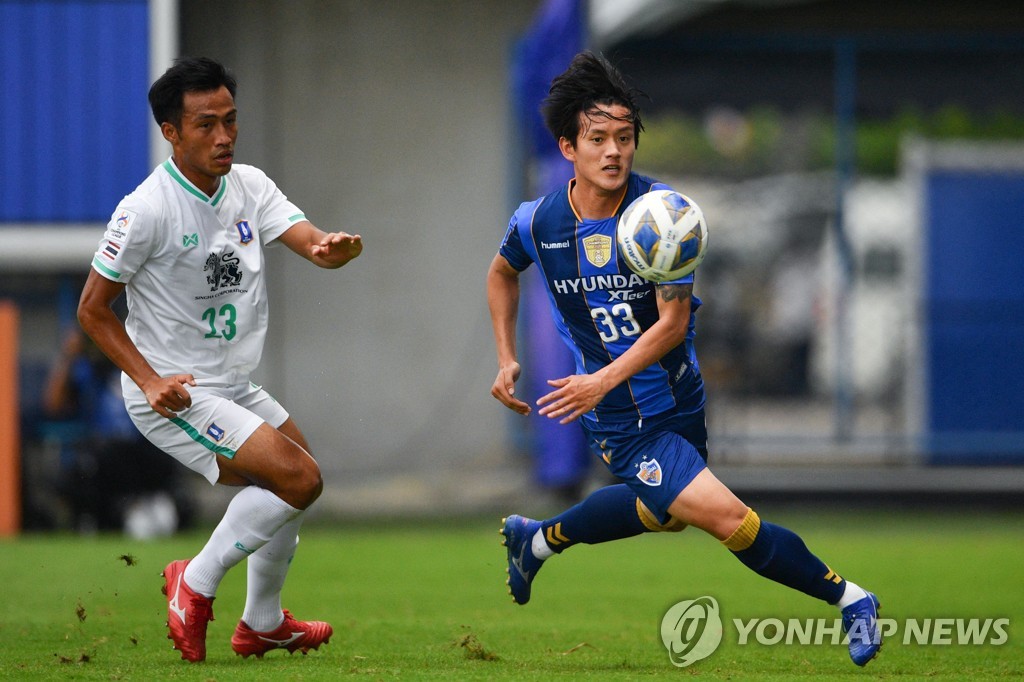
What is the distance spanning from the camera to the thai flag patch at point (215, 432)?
18.7 ft

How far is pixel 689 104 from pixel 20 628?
9337 mm

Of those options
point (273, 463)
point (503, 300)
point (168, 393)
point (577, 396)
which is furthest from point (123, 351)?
point (577, 396)

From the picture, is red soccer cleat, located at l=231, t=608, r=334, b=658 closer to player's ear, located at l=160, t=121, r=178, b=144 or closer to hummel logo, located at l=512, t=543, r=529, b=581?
hummel logo, located at l=512, t=543, r=529, b=581

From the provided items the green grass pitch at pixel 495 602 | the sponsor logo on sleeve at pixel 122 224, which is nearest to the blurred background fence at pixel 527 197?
the green grass pitch at pixel 495 602

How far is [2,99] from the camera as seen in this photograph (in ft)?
42.9

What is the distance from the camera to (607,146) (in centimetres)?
561

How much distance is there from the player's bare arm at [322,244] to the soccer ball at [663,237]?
1.03 meters

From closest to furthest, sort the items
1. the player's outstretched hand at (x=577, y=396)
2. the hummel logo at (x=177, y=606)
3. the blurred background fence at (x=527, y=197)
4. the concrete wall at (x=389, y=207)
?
1. the player's outstretched hand at (x=577, y=396)
2. the hummel logo at (x=177, y=606)
3. the blurred background fence at (x=527, y=197)
4. the concrete wall at (x=389, y=207)

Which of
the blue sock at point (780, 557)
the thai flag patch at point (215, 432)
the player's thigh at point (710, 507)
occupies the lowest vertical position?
the blue sock at point (780, 557)

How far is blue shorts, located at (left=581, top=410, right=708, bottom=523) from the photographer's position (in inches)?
221

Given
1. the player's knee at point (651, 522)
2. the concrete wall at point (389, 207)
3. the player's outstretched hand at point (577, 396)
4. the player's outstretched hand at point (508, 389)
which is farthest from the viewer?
the concrete wall at point (389, 207)

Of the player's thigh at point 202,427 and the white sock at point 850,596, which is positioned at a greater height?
the player's thigh at point 202,427

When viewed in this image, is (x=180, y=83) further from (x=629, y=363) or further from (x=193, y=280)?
(x=629, y=363)

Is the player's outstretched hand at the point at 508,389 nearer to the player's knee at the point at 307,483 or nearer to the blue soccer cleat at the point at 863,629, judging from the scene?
the player's knee at the point at 307,483
